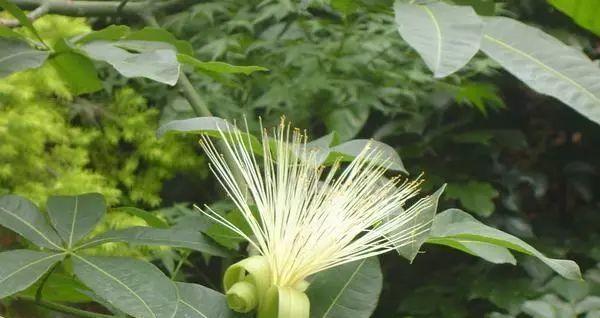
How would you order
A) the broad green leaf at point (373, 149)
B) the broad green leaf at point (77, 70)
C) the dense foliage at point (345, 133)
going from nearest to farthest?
the broad green leaf at point (373, 149), the broad green leaf at point (77, 70), the dense foliage at point (345, 133)

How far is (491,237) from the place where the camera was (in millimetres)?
608

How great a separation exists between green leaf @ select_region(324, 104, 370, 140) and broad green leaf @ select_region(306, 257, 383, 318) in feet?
2.75

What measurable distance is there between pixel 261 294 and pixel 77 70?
1.22 ft

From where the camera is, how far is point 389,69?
63.3 inches

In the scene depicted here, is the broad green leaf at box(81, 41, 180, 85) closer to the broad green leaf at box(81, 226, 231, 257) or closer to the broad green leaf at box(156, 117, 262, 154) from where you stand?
the broad green leaf at box(156, 117, 262, 154)

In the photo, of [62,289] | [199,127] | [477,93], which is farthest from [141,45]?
[477,93]

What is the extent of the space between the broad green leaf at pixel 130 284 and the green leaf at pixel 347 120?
885 millimetres

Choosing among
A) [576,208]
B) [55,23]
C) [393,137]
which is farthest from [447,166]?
[55,23]

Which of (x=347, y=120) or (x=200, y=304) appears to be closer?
(x=200, y=304)

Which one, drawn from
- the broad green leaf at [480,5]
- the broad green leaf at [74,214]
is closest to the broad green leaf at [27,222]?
the broad green leaf at [74,214]

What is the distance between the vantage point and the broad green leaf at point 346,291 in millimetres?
660

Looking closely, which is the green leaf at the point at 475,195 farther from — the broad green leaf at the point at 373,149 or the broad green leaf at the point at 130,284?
the broad green leaf at the point at 130,284

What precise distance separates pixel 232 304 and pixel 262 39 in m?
1.11

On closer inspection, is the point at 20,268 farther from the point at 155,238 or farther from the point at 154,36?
the point at 154,36
